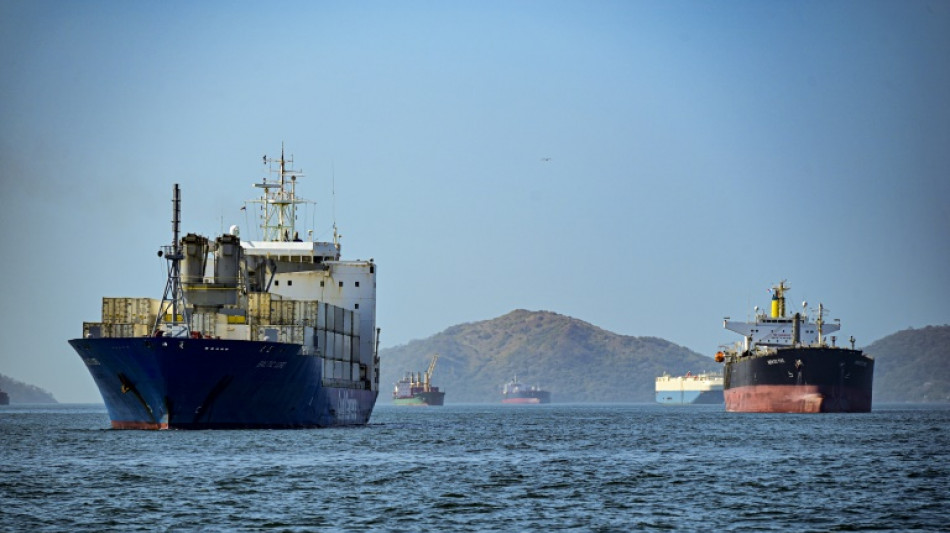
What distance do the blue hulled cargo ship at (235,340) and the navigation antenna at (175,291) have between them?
61mm

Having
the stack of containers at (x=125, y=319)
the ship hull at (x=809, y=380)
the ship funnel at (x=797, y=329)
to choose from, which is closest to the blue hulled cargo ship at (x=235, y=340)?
the stack of containers at (x=125, y=319)

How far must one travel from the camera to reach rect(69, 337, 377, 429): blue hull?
195 feet

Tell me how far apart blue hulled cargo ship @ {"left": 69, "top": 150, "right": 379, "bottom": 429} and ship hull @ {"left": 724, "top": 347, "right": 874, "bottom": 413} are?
144 feet

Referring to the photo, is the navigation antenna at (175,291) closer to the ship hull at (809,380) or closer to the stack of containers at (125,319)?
the stack of containers at (125,319)

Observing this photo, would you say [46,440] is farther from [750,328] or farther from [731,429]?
[750,328]

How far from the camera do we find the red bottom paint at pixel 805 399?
110312 mm

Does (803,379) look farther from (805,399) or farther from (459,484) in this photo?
(459,484)

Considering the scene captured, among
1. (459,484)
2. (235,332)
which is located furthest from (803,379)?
(459,484)

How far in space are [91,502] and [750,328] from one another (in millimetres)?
99503

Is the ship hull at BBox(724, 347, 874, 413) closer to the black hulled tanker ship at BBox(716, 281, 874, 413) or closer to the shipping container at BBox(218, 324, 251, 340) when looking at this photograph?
the black hulled tanker ship at BBox(716, 281, 874, 413)

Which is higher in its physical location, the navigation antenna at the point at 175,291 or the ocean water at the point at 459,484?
the navigation antenna at the point at 175,291

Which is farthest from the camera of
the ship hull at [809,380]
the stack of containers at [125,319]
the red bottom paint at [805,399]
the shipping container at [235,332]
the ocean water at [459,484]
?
the red bottom paint at [805,399]

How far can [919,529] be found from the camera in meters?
32.6

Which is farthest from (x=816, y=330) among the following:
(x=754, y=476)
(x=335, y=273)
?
(x=754, y=476)
